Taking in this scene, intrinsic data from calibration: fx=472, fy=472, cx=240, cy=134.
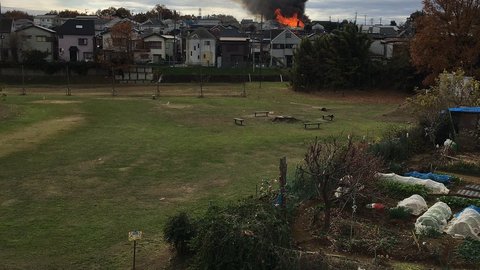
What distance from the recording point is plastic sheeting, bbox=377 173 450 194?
13.0 m

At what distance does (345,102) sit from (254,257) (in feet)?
112

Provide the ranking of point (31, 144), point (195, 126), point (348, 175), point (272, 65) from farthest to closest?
point (272, 65)
point (195, 126)
point (31, 144)
point (348, 175)

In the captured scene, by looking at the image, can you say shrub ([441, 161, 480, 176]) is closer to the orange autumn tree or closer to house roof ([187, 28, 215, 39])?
the orange autumn tree

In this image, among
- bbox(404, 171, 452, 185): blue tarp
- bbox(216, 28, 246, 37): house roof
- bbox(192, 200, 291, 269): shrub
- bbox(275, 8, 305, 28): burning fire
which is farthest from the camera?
bbox(275, 8, 305, 28): burning fire

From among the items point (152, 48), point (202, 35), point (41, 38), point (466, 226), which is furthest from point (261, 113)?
point (41, 38)

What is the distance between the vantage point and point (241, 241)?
24.0ft

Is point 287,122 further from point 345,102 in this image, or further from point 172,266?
point 172,266

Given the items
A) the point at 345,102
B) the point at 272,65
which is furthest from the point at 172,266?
the point at 272,65

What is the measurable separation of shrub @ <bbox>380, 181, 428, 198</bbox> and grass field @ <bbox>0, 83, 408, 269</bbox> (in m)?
4.04

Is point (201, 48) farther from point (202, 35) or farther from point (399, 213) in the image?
point (399, 213)

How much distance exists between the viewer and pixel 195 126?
25922 mm

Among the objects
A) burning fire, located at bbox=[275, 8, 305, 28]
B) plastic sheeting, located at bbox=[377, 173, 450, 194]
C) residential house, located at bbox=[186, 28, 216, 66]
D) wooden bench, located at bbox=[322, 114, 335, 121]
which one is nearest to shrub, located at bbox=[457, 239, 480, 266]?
plastic sheeting, located at bbox=[377, 173, 450, 194]

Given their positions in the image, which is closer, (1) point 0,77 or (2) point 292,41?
(1) point 0,77

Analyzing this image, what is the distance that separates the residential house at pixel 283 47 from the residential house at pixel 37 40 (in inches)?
1190
